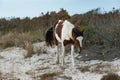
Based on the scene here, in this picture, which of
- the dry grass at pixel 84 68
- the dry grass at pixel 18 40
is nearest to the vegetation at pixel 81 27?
the dry grass at pixel 18 40

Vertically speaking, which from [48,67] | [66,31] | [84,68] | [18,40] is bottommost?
[84,68]

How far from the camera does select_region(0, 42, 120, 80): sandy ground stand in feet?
40.2

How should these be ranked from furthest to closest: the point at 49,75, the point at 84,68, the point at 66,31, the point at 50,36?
the point at 50,36 → the point at 66,31 → the point at 84,68 → the point at 49,75

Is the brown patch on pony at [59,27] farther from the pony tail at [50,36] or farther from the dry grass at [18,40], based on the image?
the dry grass at [18,40]

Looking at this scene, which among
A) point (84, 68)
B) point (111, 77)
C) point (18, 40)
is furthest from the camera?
point (18, 40)

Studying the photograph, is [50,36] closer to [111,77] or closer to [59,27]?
[59,27]

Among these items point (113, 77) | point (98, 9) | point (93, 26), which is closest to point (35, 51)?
point (93, 26)

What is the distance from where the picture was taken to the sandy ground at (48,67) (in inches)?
482

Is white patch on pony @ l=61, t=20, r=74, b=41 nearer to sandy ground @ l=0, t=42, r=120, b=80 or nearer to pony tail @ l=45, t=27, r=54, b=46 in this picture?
sandy ground @ l=0, t=42, r=120, b=80

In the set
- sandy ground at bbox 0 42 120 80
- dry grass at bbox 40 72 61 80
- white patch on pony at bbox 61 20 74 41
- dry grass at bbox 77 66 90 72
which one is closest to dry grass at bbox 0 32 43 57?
sandy ground at bbox 0 42 120 80

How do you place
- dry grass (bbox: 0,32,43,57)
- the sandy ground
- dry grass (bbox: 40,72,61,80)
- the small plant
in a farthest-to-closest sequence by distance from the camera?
dry grass (bbox: 0,32,43,57)
the sandy ground
dry grass (bbox: 40,72,61,80)
the small plant

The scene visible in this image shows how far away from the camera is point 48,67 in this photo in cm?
1405

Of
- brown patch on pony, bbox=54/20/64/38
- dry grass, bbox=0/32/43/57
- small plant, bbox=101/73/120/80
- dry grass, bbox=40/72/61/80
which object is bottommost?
small plant, bbox=101/73/120/80

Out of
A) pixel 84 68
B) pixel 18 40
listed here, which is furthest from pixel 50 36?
pixel 18 40
